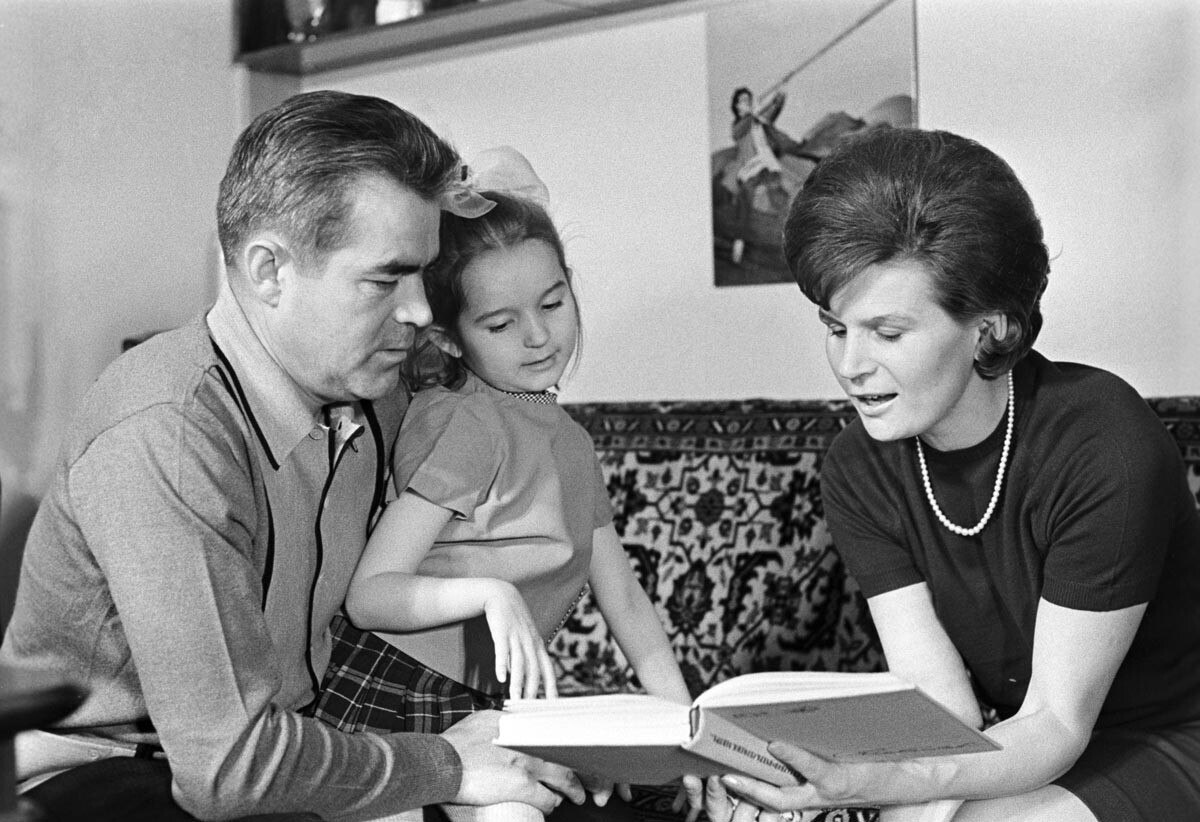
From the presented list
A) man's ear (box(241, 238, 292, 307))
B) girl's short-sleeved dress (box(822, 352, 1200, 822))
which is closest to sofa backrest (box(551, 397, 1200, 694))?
girl's short-sleeved dress (box(822, 352, 1200, 822))

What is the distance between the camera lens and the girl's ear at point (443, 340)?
1960 millimetres

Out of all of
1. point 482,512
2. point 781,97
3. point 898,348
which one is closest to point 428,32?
point 781,97

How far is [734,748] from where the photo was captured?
1.42 metres

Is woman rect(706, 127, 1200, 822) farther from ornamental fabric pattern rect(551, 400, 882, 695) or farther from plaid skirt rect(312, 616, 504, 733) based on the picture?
ornamental fabric pattern rect(551, 400, 882, 695)

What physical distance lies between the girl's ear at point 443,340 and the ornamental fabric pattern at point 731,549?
82 centimetres

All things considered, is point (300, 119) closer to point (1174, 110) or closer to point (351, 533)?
point (351, 533)

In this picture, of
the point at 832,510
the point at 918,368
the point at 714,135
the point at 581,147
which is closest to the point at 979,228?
the point at 918,368

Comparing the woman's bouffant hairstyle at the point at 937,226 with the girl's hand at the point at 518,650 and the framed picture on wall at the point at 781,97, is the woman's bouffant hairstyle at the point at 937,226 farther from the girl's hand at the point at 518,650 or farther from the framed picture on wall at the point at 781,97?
the framed picture on wall at the point at 781,97

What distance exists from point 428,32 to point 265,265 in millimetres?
1998

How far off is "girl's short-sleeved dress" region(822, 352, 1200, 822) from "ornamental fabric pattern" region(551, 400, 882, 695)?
563 millimetres

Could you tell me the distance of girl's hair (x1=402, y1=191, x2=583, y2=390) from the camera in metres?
1.94

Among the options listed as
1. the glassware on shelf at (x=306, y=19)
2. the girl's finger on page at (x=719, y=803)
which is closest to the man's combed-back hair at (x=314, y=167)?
the girl's finger on page at (x=719, y=803)

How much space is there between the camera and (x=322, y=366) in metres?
1.62

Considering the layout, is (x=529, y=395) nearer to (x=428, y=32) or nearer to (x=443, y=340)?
(x=443, y=340)
